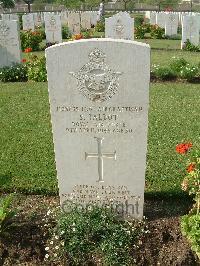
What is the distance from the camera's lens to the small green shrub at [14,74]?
11.6 meters

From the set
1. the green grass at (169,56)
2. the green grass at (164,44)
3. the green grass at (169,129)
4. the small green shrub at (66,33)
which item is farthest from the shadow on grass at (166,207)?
the small green shrub at (66,33)

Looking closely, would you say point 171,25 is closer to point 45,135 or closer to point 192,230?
point 45,135

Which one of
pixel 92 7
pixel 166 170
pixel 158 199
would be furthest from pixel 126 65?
pixel 92 7

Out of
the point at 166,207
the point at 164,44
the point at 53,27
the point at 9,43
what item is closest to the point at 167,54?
the point at 164,44

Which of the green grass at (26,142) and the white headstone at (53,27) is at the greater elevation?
the white headstone at (53,27)

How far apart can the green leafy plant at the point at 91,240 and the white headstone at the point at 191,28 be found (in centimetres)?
1345

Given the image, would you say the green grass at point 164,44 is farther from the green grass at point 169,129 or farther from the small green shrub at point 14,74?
the small green shrub at point 14,74

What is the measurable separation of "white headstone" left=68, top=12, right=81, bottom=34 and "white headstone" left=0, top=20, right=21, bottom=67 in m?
10.3

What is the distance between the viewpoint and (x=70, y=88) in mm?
3920

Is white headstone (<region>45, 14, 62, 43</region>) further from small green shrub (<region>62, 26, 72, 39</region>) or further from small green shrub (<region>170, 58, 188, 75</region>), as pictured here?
small green shrub (<region>170, 58, 188, 75</region>)

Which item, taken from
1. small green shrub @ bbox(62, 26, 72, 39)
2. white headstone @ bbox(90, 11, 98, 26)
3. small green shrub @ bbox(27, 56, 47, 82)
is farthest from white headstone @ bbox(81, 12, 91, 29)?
small green shrub @ bbox(27, 56, 47, 82)

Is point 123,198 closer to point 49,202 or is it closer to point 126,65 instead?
point 49,202

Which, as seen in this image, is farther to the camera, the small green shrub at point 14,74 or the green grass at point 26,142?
the small green shrub at point 14,74

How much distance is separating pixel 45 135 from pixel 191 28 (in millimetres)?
11200
